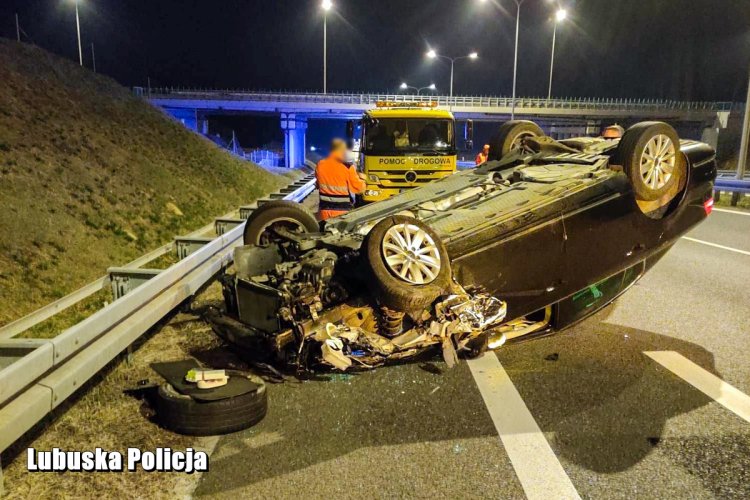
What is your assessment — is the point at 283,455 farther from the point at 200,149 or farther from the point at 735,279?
the point at 200,149

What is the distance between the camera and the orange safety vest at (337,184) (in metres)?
9.55

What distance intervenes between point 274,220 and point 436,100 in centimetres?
4892

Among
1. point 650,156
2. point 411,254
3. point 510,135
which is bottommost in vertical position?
point 411,254

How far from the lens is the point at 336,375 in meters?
4.74

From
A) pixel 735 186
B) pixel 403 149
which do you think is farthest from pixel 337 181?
pixel 735 186

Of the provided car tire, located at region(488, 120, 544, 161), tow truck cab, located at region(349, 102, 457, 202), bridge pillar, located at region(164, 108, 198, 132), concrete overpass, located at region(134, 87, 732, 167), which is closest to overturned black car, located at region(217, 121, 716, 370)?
car tire, located at region(488, 120, 544, 161)

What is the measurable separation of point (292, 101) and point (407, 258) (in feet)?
162

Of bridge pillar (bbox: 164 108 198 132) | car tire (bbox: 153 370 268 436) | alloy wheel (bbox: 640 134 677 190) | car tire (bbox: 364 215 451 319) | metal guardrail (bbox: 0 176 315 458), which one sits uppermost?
bridge pillar (bbox: 164 108 198 132)

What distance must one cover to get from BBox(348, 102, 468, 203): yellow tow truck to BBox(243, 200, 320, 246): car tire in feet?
20.1

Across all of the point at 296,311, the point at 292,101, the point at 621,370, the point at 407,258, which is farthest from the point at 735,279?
the point at 292,101

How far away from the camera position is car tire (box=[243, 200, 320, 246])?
18.7 ft

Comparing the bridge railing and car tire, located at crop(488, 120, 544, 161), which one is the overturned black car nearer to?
car tire, located at crop(488, 120, 544, 161)

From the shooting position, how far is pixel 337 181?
9.61 meters

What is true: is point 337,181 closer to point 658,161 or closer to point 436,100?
point 658,161
